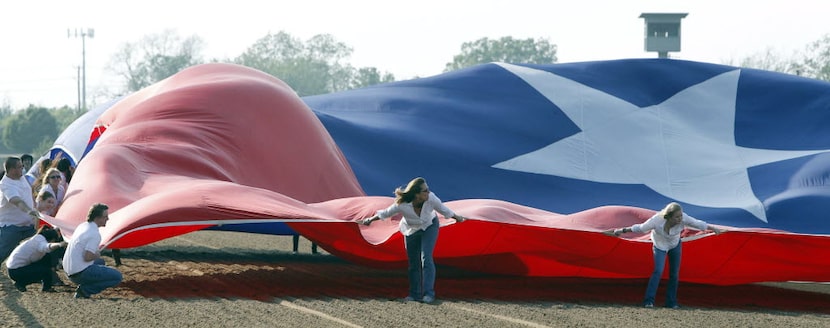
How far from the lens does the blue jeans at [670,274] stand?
10.6m

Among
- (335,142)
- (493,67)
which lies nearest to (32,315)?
(335,142)

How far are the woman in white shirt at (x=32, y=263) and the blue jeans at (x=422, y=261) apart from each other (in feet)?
11.4

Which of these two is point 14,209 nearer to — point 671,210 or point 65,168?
point 65,168

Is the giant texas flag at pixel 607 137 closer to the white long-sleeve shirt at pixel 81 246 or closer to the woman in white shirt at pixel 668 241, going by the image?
the woman in white shirt at pixel 668 241

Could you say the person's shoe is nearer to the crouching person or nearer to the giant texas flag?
the crouching person

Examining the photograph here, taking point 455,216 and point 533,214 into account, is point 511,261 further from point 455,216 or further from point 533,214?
point 455,216

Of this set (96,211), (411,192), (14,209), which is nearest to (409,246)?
(411,192)

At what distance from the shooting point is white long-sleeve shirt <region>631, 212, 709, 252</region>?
1070cm

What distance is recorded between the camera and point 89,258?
1005 centimetres

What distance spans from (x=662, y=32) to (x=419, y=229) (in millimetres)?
18907

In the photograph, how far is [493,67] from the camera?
18625mm

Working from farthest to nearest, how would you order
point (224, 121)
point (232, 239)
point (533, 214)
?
1. point (232, 239)
2. point (224, 121)
3. point (533, 214)

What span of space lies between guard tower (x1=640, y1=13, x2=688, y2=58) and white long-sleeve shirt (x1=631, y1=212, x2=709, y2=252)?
58.0 ft

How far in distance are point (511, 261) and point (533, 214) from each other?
0.59m
